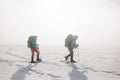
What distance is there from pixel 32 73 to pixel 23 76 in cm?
82

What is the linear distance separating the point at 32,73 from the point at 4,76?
51.3 inches

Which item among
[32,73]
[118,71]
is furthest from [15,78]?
[118,71]

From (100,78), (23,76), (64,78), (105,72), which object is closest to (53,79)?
(64,78)

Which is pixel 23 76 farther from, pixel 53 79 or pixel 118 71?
pixel 118 71

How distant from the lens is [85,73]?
1131cm

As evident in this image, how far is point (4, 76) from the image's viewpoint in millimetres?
10172

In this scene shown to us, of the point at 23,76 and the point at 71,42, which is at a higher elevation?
the point at 71,42

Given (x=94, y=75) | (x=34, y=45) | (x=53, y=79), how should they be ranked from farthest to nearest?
(x=34, y=45)
(x=94, y=75)
(x=53, y=79)

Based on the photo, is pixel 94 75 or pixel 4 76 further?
pixel 94 75

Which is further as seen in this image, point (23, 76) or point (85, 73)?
point (85, 73)

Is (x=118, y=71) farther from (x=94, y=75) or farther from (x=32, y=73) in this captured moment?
(x=32, y=73)

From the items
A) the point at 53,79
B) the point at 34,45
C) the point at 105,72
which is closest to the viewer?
the point at 53,79

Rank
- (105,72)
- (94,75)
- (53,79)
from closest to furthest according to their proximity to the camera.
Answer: (53,79)
(94,75)
(105,72)

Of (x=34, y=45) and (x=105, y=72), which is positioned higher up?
(x=34, y=45)
